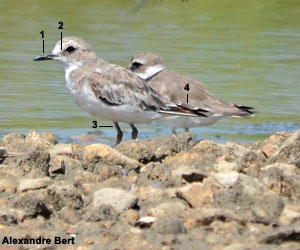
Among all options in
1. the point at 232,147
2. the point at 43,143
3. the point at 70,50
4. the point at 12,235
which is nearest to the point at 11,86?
the point at 70,50

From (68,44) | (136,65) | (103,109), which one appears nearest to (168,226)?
(103,109)

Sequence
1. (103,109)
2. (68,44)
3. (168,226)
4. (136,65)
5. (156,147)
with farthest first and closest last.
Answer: (136,65), (68,44), (103,109), (156,147), (168,226)

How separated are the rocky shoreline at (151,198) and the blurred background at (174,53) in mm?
1999

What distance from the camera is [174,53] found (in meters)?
15.4

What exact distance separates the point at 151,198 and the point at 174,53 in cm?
827

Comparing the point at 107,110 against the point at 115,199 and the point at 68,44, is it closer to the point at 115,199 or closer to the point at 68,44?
the point at 68,44

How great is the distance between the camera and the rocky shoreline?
21.5 ft

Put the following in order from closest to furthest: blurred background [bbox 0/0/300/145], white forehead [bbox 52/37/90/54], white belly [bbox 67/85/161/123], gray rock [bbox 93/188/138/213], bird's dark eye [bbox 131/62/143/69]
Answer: gray rock [bbox 93/188/138/213]
white belly [bbox 67/85/161/123]
white forehead [bbox 52/37/90/54]
blurred background [bbox 0/0/300/145]
bird's dark eye [bbox 131/62/143/69]

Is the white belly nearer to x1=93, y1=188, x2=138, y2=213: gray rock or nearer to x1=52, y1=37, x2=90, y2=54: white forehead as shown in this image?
x1=52, y1=37, x2=90, y2=54: white forehead

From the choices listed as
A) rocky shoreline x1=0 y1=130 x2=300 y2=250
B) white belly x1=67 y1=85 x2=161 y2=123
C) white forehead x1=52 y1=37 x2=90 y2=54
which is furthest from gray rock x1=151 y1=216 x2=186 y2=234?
white forehead x1=52 y1=37 x2=90 y2=54

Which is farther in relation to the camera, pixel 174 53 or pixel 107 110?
pixel 174 53

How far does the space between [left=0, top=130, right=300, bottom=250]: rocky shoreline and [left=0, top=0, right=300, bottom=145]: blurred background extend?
6.56 feet

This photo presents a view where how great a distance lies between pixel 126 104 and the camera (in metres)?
10.8

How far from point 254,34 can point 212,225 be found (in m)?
10.9
